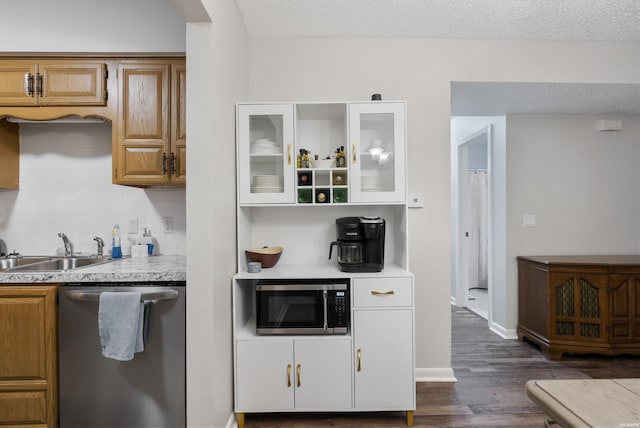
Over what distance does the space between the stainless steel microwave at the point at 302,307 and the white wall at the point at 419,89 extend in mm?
870

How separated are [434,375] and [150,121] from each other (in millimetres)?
2714

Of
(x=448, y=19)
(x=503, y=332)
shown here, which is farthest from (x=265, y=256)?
(x=503, y=332)

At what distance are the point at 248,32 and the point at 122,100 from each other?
1041 mm

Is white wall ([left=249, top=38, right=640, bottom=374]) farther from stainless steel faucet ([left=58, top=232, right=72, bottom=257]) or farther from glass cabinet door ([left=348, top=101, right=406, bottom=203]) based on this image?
stainless steel faucet ([left=58, top=232, right=72, bottom=257])

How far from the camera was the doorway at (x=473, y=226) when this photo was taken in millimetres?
4590

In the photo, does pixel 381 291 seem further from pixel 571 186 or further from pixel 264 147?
pixel 571 186

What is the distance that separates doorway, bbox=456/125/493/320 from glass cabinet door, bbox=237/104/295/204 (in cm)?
288

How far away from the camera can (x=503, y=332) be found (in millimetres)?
3602

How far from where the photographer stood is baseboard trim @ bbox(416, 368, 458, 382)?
2674 millimetres

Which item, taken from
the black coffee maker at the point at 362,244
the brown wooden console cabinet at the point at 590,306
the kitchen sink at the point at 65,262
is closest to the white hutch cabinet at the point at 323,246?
the black coffee maker at the point at 362,244

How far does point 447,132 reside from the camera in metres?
2.72

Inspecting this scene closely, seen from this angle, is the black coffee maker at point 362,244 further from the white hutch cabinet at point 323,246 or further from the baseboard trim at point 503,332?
the baseboard trim at point 503,332

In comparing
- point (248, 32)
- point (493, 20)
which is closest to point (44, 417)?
point (248, 32)

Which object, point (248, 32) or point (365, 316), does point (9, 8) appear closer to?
point (248, 32)
